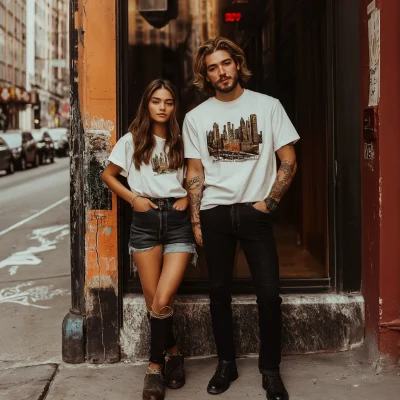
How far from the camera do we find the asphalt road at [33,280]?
519 centimetres

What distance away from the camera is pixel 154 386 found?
398 cm

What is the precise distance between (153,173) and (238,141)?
551 millimetres

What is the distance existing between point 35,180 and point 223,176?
20.2 metres

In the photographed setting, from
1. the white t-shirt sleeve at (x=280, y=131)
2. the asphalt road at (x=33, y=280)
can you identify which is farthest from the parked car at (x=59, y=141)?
the white t-shirt sleeve at (x=280, y=131)

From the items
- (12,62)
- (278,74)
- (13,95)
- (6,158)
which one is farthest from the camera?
(12,62)

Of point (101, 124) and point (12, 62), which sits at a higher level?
point (12, 62)

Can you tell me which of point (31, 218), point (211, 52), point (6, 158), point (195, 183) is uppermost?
point (211, 52)

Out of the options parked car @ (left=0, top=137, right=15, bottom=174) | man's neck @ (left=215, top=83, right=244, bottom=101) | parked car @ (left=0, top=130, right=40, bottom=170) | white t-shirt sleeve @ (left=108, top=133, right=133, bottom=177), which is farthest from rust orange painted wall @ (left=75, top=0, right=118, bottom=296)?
parked car @ (left=0, top=130, right=40, bottom=170)

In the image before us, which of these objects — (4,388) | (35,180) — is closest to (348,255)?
(4,388)

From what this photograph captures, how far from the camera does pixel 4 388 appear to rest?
430cm

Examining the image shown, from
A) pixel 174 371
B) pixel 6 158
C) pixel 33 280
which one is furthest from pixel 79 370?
pixel 6 158

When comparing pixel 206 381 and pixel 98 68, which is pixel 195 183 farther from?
pixel 206 381

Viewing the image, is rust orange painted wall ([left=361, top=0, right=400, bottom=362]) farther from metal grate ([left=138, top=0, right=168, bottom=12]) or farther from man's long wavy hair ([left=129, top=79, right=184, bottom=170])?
metal grate ([left=138, top=0, right=168, bottom=12])

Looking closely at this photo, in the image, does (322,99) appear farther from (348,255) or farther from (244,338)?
(244,338)
